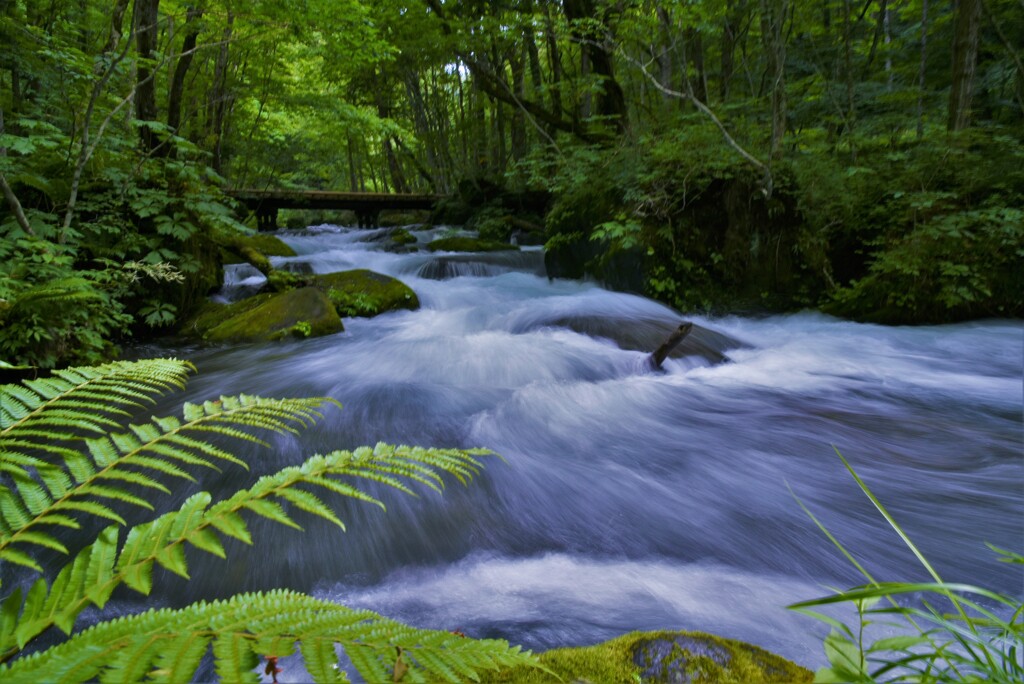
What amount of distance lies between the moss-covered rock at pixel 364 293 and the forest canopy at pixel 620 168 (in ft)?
5.48

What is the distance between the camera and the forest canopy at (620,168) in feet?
19.0

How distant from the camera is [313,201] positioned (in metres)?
17.5

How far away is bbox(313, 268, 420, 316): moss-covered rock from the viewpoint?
807cm

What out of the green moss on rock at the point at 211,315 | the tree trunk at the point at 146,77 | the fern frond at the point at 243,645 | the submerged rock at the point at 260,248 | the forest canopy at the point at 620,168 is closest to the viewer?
the fern frond at the point at 243,645

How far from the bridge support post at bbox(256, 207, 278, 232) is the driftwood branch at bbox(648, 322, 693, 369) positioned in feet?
53.3

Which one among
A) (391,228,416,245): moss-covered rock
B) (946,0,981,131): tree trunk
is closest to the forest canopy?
(946,0,981,131): tree trunk

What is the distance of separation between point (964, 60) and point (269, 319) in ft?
36.4

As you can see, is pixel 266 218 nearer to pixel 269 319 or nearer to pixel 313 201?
pixel 313 201

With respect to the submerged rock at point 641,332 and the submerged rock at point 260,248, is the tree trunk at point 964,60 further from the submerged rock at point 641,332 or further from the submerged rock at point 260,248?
the submerged rock at point 260,248

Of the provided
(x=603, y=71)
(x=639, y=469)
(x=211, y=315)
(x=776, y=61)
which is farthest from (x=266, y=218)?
(x=639, y=469)

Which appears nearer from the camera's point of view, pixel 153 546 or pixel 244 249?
pixel 153 546

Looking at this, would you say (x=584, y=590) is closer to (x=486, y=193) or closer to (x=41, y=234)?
(x=41, y=234)

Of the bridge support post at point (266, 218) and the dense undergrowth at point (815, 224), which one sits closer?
the dense undergrowth at point (815, 224)

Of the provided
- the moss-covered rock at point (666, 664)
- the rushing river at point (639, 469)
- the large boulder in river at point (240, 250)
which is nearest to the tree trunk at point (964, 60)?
the rushing river at point (639, 469)
